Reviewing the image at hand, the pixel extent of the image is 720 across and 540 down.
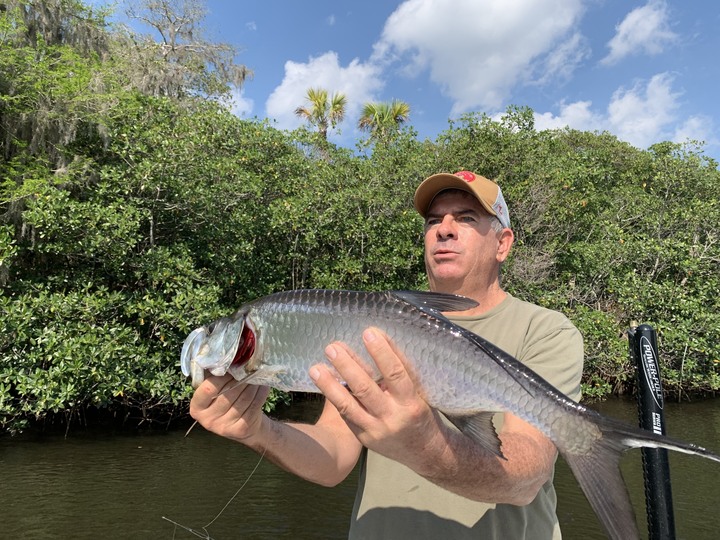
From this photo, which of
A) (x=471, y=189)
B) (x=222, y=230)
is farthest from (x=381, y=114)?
(x=471, y=189)

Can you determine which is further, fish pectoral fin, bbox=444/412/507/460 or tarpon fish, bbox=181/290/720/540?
fish pectoral fin, bbox=444/412/507/460

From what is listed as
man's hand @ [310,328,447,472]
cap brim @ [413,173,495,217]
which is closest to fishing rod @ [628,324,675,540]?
cap brim @ [413,173,495,217]

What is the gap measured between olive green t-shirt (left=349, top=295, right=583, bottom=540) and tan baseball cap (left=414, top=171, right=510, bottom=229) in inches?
24.1

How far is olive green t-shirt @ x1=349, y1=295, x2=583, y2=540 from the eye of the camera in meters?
2.20

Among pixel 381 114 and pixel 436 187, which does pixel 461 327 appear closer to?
pixel 436 187

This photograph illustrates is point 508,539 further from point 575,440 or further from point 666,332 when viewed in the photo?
point 666,332

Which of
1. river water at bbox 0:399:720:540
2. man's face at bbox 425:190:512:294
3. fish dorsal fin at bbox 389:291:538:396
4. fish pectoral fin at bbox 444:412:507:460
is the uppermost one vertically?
man's face at bbox 425:190:512:294

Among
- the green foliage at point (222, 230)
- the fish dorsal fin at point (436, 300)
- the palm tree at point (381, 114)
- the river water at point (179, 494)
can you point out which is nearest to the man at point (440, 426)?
the fish dorsal fin at point (436, 300)

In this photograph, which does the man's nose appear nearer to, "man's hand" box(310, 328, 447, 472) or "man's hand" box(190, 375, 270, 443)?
"man's hand" box(310, 328, 447, 472)

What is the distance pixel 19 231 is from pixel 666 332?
1853 centimetres

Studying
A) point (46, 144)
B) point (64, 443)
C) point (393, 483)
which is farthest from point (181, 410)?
point (393, 483)

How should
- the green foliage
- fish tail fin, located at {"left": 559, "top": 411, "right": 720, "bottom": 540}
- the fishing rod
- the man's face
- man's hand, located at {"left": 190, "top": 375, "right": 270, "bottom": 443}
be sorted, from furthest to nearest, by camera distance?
the green foliage < the fishing rod < the man's face < man's hand, located at {"left": 190, "top": 375, "right": 270, "bottom": 443} < fish tail fin, located at {"left": 559, "top": 411, "right": 720, "bottom": 540}

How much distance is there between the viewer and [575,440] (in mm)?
1789

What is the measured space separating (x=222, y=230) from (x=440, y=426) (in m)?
12.9
